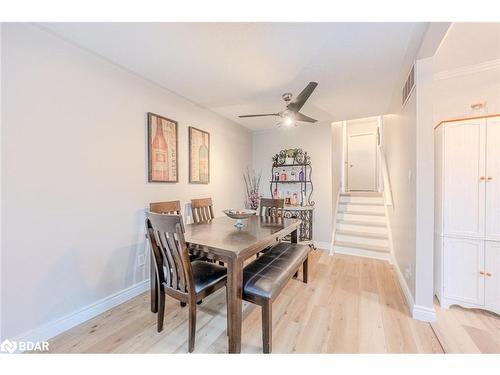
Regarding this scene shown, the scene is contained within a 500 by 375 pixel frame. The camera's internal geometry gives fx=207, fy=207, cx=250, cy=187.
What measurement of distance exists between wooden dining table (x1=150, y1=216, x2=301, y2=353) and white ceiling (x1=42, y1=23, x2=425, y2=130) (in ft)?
5.30

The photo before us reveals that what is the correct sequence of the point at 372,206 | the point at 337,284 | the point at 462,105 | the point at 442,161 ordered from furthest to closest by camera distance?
the point at 372,206
the point at 337,284
the point at 462,105
the point at 442,161

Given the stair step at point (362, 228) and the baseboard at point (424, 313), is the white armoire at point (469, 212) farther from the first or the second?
the stair step at point (362, 228)

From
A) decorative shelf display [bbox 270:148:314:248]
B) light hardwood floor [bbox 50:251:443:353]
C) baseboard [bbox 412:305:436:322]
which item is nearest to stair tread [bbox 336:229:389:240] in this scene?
decorative shelf display [bbox 270:148:314:248]

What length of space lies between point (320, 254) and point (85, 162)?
139 inches

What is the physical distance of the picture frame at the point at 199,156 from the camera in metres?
2.99

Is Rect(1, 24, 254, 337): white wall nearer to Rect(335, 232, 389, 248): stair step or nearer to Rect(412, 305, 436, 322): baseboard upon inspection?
Rect(412, 305, 436, 322): baseboard

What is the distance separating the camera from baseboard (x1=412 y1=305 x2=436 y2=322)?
1.78 meters

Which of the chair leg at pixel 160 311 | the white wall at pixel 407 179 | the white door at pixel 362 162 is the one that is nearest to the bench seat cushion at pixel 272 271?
the chair leg at pixel 160 311

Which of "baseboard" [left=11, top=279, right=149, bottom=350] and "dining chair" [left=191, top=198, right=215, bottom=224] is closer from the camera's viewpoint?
"baseboard" [left=11, top=279, right=149, bottom=350]

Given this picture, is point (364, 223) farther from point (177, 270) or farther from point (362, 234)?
point (177, 270)

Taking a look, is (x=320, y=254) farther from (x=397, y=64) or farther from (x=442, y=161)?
(x=397, y=64)

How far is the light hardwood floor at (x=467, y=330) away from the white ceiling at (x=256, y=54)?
7.65 ft
